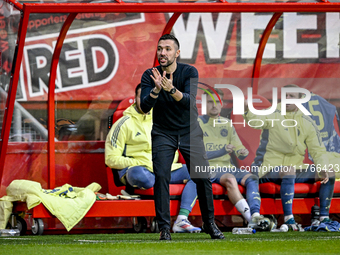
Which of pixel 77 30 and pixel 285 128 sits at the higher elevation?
pixel 77 30

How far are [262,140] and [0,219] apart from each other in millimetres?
2722

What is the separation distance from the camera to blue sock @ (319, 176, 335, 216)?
562cm

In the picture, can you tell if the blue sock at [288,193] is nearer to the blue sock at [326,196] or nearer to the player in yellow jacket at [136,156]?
the blue sock at [326,196]

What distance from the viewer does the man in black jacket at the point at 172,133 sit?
4215 mm

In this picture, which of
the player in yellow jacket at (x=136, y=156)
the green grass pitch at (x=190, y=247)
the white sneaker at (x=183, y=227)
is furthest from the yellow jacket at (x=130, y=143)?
the green grass pitch at (x=190, y=247)

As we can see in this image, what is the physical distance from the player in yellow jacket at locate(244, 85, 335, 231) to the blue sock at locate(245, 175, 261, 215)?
0.26m

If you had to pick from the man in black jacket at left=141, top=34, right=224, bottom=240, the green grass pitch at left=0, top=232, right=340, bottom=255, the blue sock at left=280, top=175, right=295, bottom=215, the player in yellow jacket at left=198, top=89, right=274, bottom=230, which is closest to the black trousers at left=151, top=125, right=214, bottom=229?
the man in black jacket at left=141, top=34, right=224, bottom=240

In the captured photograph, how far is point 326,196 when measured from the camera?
5.63 m

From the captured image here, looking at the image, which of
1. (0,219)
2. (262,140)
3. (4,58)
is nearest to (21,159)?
(0,219)

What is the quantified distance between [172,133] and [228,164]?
73.1 inches

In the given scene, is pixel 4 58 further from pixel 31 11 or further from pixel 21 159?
pixel 21 159

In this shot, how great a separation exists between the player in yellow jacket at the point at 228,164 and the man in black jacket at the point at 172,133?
3.62 ft

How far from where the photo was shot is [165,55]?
4215mm

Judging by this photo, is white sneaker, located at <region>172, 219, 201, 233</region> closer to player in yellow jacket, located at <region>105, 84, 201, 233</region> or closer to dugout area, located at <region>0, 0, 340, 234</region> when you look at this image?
player in yellow jacket, located at <region>105, 84, 201, 233</region>
